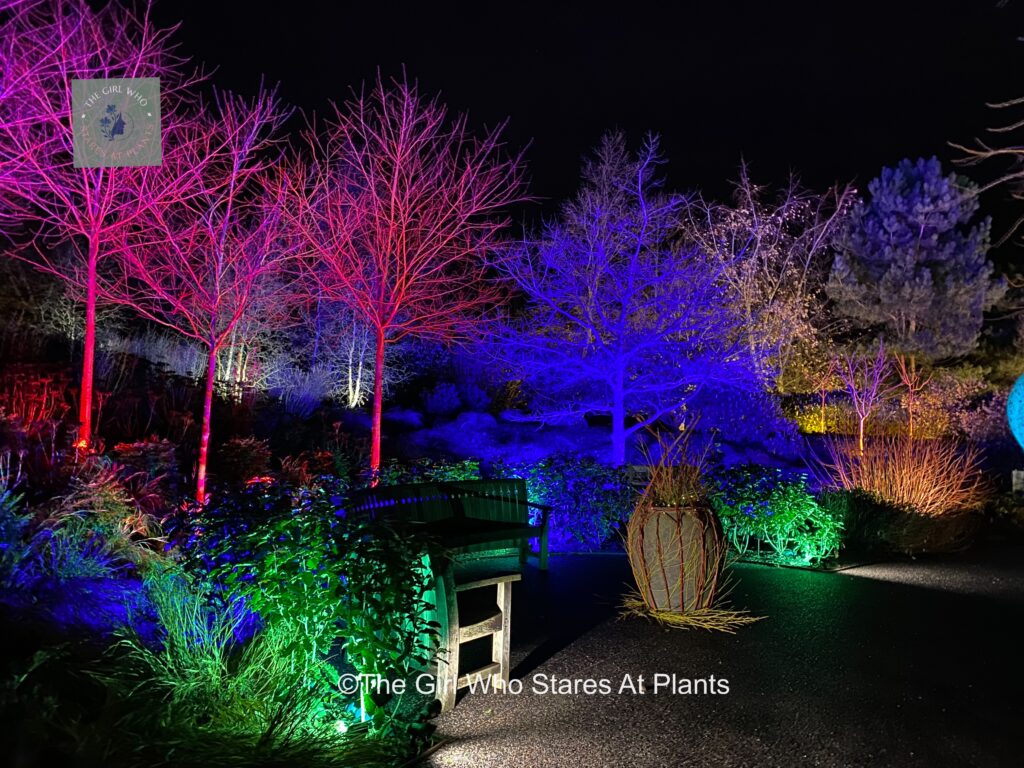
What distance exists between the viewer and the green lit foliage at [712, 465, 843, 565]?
7.84 meters

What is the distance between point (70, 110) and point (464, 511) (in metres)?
6.61

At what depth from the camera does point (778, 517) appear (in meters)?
7.82

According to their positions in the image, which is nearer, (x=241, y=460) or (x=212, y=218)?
(x=241, y=460)

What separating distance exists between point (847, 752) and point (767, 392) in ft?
51.3

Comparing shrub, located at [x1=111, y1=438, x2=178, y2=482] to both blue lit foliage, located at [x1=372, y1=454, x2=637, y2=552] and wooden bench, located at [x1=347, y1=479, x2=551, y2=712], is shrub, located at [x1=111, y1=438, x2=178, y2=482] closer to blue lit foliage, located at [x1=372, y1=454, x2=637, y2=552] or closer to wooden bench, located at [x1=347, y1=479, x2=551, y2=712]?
blue lit foliage, located at [x1=372, y1=454, x2=637, y2=552]

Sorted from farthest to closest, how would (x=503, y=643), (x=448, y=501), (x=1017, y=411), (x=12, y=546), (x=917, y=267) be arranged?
(x=917, y=267), (x=1017, y=411), (x=448, y=501), (x=12, y=546), (x=503, y=643)

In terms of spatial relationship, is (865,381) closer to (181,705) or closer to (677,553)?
(677,553)

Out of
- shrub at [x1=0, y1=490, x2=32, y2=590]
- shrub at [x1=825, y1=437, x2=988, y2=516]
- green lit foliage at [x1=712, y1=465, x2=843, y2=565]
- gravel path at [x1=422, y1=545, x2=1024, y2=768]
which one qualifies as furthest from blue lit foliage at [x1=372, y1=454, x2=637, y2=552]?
shrub at [x1=0, y1=490, x2=32, y2=590]

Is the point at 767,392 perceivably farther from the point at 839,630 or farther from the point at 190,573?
the point at 190,573

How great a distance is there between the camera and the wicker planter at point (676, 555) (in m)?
5.24

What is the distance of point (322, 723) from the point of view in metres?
3.35

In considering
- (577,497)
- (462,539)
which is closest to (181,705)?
(462,539)

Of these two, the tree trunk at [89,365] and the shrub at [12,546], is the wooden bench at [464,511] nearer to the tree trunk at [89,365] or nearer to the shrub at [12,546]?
the shrub at [12,546]

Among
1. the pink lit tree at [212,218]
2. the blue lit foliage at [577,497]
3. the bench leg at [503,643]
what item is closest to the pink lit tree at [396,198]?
the pink lit tree at [212,218]
